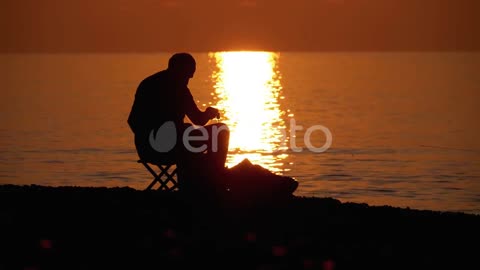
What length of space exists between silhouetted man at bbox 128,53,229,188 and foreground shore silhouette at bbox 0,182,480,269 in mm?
474

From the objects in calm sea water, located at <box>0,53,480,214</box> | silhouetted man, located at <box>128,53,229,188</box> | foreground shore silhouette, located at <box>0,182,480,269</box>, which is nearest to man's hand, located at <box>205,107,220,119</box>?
silhouetted man, located at <box>128,53,229,188</box>

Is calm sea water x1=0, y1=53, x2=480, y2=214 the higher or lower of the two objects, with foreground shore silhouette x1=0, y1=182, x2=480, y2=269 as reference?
higher

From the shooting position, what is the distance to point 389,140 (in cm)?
3594

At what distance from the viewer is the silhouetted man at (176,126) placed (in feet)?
35.4

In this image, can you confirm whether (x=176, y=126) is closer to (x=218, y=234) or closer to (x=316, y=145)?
(x=218, y=234)

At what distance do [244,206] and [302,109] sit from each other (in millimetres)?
46385

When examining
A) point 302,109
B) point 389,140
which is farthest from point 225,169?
point 302,109

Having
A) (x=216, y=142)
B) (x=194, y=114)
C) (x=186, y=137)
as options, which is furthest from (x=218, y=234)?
(x=194, y=114)

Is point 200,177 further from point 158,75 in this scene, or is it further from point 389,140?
point 389,140

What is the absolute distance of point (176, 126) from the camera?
1088cm

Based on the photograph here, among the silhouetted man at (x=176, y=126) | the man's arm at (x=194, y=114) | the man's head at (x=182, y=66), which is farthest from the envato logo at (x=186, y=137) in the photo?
the man's head at (x=182, y=66)

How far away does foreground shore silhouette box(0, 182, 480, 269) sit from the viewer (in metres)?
8.01

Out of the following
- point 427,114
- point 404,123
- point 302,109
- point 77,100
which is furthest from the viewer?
point 77,100

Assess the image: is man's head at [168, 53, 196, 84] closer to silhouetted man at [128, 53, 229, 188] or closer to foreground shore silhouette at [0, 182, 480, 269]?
silhouetted man at [128, 53, 229, 188]
